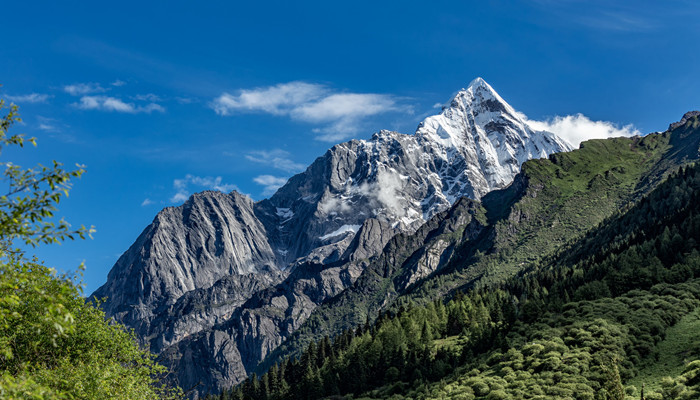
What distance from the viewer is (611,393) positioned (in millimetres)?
55875

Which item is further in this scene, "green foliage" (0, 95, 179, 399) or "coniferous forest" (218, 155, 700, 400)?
"coniferous forest" (218, 155, 700, 400)

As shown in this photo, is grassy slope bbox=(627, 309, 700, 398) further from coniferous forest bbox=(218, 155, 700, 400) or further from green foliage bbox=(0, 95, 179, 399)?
green foliage bbox=(0, 95, 179, 399)

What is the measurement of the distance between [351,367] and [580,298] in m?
65.5

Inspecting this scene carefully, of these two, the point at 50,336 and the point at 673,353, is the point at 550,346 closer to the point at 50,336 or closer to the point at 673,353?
the point at 673,353

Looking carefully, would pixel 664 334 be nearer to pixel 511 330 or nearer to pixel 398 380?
pixel 511 330

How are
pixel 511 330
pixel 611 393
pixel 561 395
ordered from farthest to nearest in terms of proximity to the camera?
1. pixel 511 330
2. pixel 561 395
3. pixel 611 393

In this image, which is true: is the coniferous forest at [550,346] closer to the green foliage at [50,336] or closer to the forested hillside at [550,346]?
the forested hillside at [550,346]

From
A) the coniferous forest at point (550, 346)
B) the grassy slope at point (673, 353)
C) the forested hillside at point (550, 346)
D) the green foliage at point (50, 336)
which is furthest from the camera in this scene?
the forested hillside at point (550, 346)

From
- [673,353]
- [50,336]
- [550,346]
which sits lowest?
[673,353]

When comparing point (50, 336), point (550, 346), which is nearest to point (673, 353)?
point (550, 346)

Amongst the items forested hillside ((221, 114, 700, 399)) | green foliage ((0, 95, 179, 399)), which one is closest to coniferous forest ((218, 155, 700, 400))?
forested hillside ((221, 114, 700, 399))

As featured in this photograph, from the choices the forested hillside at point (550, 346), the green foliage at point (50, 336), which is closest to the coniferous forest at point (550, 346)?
the forested hillside at point (550, 346)

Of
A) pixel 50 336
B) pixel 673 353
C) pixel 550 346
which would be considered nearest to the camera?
pixel 50 336

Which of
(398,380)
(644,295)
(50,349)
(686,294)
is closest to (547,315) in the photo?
(644,295)
